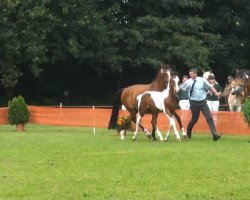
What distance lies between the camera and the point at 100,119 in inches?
1021

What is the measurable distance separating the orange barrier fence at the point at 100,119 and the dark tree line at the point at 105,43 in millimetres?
5922

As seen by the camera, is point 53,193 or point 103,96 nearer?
point 53,193

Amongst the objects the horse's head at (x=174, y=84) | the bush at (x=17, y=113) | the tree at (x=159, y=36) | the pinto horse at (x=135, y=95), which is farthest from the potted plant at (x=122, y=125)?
the tree at (x=159, y=36)

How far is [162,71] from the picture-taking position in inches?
755

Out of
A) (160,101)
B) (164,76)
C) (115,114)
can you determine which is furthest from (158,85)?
(115,114)

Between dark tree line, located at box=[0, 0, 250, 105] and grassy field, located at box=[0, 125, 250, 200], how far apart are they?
1711 centimetres

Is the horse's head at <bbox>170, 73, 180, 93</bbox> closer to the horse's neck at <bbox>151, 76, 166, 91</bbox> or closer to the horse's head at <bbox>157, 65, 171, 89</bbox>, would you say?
the horse's head at <bbox>157, 65, 171, 89</bbox>

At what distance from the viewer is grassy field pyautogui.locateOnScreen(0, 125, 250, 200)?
9703 millimetres

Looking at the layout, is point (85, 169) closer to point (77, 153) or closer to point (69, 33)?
point (77, 153)

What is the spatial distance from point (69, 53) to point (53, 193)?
86.9ft

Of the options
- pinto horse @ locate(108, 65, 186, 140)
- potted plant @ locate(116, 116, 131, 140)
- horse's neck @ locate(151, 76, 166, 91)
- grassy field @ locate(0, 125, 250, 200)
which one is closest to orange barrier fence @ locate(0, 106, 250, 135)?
pinto horse @ locate(108, 65, 186, 140)

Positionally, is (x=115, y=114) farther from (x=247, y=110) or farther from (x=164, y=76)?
(x=247, y=110)

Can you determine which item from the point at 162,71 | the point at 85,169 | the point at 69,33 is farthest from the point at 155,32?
the point at 85,169

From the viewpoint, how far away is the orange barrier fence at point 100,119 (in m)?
21.8
